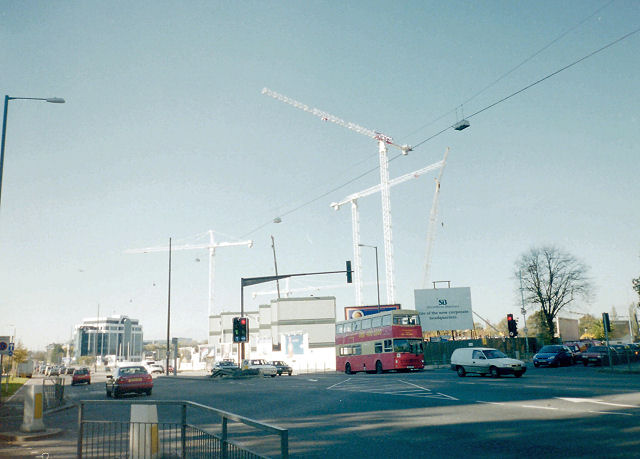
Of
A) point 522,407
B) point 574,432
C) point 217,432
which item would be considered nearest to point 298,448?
point 217,432

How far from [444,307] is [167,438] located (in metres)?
56.5

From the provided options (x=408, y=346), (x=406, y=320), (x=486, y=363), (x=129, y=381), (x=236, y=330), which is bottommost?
(x=129, y=381)

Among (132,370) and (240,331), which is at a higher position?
(240,331)

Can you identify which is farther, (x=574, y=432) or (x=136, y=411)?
(x=574, y=432)

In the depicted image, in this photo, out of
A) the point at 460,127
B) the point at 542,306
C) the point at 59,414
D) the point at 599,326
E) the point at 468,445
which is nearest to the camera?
the point at 468,445

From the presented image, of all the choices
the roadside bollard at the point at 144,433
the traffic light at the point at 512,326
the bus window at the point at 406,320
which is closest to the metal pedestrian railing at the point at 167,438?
the roadside bollard at the point at 144,433

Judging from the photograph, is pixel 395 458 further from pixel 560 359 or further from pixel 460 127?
pixel 560 359

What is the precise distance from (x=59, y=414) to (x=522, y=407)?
1466cm

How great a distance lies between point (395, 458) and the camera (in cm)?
888

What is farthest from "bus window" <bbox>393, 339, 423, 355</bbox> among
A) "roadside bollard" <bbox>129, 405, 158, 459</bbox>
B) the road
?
"roadside bollard" <bbox>129, 405, 158, 459</bbox>

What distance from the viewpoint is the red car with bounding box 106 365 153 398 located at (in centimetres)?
2467

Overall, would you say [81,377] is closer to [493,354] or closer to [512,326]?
[493,354]

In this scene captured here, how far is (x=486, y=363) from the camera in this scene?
29.8 m

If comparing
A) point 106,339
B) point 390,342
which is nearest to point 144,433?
point 390,342
